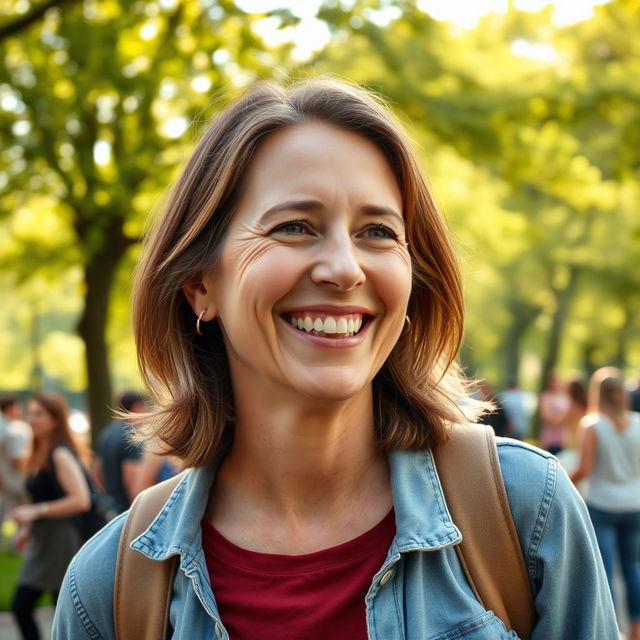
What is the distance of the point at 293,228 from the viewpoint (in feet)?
7.39

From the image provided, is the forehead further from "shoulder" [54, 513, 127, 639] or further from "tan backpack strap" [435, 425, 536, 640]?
"shoulder" [54, 513, 127, 639]

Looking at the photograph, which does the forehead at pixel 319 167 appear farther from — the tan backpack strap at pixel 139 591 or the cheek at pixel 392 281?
the tan backpack strap at pixel 139 591

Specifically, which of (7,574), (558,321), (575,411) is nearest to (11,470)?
(7,574)

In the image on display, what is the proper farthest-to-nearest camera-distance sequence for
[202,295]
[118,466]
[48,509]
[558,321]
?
1. [558,321]
2. [118,466]
3. [48,509]
4. [202,295]

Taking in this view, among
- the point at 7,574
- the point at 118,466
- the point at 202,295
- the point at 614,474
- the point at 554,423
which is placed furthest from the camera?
the point at 554,423

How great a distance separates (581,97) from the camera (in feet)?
43.5

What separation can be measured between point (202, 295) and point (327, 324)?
0.43 m

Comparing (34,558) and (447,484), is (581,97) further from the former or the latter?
(447,484)

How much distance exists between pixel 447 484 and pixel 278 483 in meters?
0.39

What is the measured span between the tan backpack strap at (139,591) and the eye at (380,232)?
2.75 ft

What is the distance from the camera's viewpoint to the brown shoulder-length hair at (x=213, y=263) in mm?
2373

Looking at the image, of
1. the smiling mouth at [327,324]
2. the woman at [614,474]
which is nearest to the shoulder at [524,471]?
the smiling mouth at [327,324]

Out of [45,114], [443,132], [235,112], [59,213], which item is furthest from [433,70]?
[235,112]

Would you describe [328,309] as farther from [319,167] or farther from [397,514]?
[397,514]
